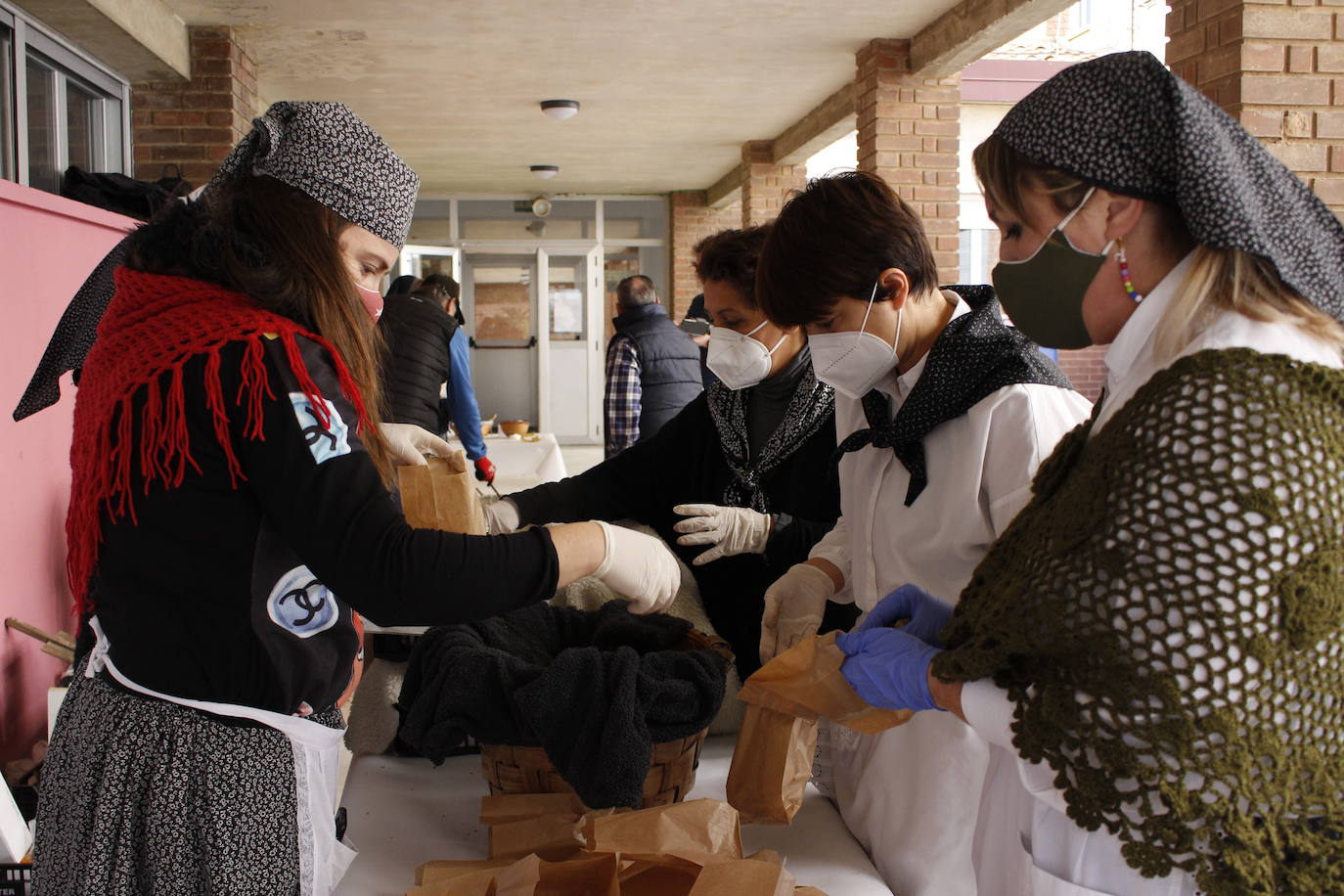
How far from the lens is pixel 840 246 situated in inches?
67.4

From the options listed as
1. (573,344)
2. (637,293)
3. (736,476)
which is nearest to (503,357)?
(573,344)

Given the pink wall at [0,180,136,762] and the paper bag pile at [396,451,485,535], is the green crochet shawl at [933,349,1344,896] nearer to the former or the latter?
the paper bag pile at [396,451,485,535]

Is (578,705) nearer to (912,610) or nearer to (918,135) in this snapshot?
(912,610)

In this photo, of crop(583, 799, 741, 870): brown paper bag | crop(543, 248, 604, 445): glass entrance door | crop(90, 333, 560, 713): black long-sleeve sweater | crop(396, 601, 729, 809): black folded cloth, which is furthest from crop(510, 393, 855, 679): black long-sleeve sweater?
crop(543, 248, 604, 445): glass entrance door

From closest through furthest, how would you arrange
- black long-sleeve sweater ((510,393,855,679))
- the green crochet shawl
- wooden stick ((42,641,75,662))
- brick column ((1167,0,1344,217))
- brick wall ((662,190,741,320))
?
1. the green crochet shawl
2. black long-sleeve sweater ((510,393,855,679))
3. wooden stick ((42,641,75,662))
4. brick column ((1167,0,1344,217))
5. brick wall ((662,190,741,320))

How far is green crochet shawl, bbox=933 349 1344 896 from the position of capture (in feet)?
2.71

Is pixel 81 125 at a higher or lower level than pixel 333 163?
higher

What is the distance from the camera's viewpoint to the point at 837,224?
171cm

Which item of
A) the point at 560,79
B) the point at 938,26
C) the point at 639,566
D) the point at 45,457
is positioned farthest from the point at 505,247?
the point at 639,566

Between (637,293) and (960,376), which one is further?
(637,293)

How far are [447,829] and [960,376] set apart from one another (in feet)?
3.39

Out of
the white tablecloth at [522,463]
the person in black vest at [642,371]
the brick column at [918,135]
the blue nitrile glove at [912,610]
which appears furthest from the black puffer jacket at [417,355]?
the blue nitrile glove at [912,610]

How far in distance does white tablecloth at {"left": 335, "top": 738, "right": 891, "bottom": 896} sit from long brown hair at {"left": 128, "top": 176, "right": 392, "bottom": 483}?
563mm

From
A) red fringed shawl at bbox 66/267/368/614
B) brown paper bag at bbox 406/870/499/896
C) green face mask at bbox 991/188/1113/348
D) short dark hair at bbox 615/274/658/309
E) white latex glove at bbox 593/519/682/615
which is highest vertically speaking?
short dark hair at bbox 615/274/658/309
